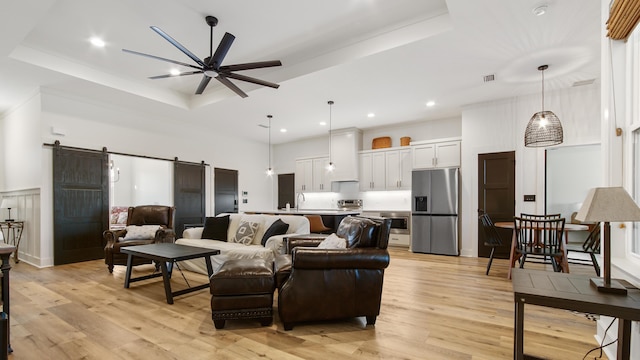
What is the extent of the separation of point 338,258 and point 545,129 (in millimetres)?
3646

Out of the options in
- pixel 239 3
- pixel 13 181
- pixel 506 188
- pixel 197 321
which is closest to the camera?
pixel 197 321

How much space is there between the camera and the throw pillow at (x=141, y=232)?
4539 mm

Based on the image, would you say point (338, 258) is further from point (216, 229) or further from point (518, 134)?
point (518, 134)

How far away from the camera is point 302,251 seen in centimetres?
248

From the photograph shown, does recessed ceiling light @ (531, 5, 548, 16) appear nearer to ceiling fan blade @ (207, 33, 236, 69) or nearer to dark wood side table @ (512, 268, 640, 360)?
dark wood side table @ (512, 268, 640, 360)

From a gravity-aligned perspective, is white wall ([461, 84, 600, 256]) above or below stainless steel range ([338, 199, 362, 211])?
above

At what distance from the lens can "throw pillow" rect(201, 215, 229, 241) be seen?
15.0ft

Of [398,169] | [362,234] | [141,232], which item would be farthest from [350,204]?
[362,234]

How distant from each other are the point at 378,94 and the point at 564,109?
3.09 metres

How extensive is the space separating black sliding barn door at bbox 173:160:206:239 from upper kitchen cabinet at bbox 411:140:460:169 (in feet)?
16.7

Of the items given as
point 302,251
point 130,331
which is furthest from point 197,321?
point 302,251

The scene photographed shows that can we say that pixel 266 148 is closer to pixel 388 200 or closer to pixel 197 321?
pixel 388 200

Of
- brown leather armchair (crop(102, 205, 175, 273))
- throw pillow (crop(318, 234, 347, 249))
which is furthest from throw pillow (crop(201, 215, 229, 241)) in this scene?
throw pillow (crop(318, 234, 347, 249))

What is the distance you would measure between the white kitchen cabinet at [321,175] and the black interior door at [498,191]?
3685 millimetres
